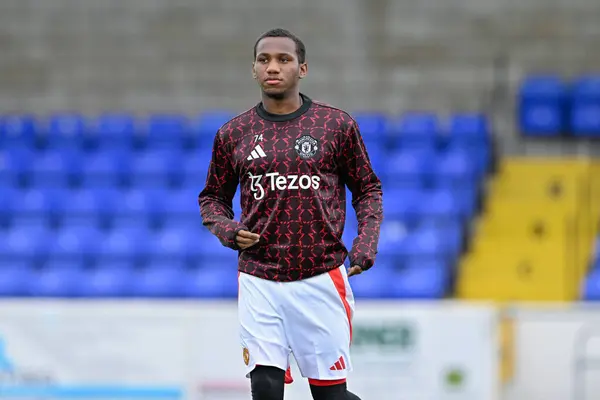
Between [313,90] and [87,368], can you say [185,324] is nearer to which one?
[87,368]

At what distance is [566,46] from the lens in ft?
36.9

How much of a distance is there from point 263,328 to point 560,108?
22.7 feet

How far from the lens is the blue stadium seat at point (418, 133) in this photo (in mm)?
10594

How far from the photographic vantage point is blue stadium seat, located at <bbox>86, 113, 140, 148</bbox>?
36.8 feet

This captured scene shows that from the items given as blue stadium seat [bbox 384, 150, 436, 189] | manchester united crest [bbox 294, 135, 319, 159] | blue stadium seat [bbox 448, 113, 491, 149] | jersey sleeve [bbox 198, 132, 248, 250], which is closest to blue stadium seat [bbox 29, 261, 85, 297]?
blue stadium seat [bbox 384, 150, 436, 189]

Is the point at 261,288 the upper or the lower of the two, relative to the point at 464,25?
lower

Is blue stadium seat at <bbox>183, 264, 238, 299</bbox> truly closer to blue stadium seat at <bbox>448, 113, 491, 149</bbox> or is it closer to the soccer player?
blue stadium seat at <bbox>448, 113, 491, 149</bbox>

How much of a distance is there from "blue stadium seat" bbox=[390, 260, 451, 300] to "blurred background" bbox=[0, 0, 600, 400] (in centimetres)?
2

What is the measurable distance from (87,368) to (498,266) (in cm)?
330

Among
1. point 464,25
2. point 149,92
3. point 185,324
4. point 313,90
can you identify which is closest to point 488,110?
point 464,25

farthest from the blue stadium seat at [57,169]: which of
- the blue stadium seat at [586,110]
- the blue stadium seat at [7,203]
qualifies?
the blue stadium seat at [586,110]

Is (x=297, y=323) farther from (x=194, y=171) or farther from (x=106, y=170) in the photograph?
(x=106, y=170)

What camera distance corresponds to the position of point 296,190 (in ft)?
14.4

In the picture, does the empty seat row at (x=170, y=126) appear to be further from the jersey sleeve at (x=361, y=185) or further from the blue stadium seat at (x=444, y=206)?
the jersey sleeve at (x=361, y=185)
